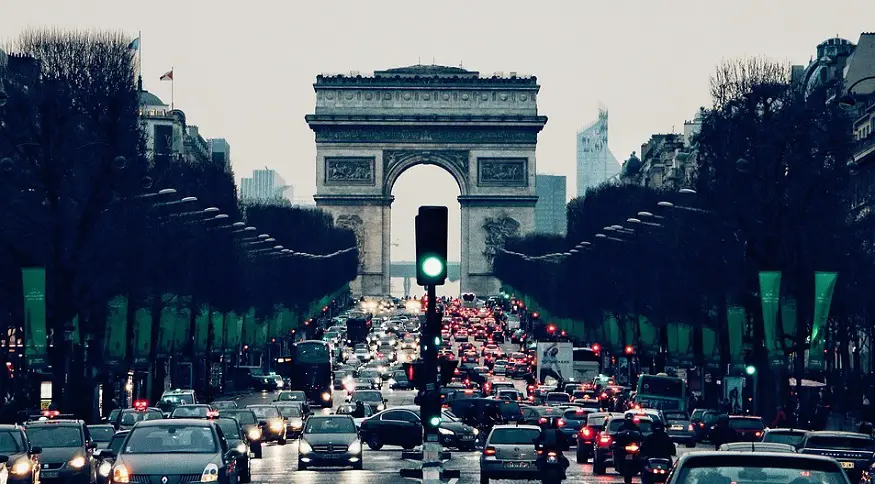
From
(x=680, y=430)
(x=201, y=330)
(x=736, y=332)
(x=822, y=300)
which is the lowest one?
(x=680, y=430)

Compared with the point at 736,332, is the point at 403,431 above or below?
below

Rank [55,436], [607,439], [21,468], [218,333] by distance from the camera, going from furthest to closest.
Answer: [218,333], [607,439], [55,436], [21,468]

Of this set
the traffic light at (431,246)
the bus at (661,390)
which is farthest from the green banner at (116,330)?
the traffic light at (431,246)

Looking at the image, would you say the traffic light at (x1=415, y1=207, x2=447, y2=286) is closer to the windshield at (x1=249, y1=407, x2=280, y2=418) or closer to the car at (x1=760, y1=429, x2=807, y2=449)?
the car at (x1=760, y1=429, x2=807, y2=449)

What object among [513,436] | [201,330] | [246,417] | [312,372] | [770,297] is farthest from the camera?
[312,372]

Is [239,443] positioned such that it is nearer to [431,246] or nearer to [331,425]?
[331,425]

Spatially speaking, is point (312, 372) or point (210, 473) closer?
point (210, 473)

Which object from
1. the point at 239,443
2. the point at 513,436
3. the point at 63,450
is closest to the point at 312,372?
the point at 513,436
